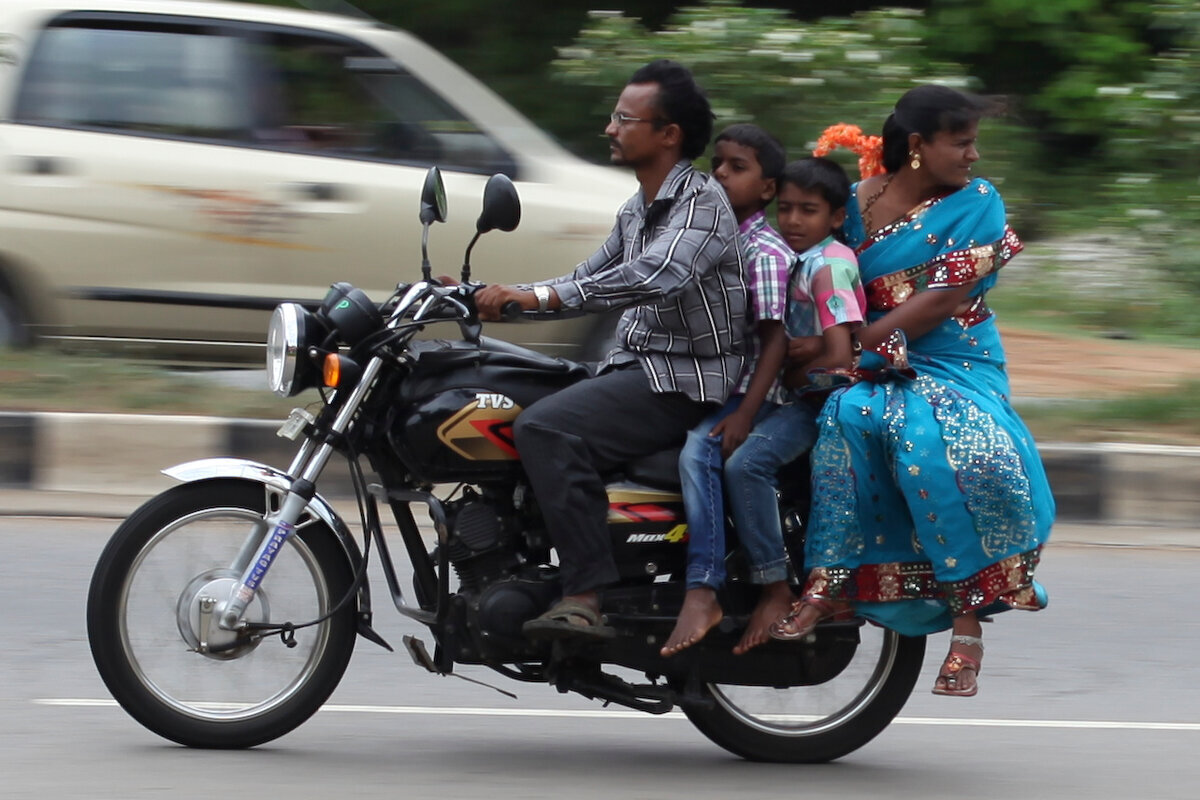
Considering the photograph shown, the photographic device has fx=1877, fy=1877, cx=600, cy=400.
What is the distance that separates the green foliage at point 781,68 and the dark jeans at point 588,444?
5.38 meters

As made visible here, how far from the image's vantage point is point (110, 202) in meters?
7.76

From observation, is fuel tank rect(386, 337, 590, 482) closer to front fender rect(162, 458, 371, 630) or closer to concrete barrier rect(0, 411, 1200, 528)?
front fender rect(162, 458, 371, 630)

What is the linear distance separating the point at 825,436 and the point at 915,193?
57 centimetres

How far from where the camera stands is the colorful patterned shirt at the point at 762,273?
4004mm

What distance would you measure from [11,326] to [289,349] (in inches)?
175

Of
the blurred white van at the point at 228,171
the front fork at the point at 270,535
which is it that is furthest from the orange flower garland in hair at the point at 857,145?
the blurred white van at the point at 228,171

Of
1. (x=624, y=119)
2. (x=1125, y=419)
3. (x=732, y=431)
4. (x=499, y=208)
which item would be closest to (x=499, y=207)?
(x=499, y=208)

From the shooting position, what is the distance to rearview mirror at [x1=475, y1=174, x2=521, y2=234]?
12.5 feet

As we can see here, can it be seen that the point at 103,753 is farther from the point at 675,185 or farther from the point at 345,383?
the point at 675,185

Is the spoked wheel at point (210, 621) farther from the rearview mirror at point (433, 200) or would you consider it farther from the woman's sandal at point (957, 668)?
the woman's sandal at point (957, 668)

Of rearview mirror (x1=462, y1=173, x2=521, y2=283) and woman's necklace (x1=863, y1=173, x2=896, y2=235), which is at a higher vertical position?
rearview mirror (x1=462, y1=173, x2=521, y2=283)

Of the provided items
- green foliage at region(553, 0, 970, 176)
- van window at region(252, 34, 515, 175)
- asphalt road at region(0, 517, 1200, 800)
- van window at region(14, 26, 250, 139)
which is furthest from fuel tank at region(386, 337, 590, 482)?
green foliage at region(553, 0, 970, 176)

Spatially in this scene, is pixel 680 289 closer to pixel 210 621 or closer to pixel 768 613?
pixel 768 613

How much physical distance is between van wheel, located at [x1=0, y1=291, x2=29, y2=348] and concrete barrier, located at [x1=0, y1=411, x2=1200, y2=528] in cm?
86
